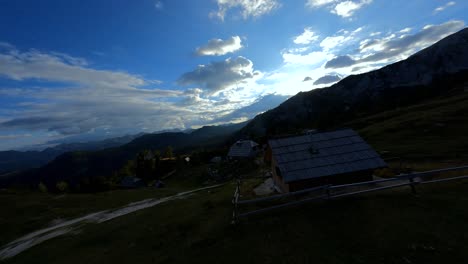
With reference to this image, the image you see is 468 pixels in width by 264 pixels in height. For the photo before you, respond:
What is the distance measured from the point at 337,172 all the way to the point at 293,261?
11759 millimetres

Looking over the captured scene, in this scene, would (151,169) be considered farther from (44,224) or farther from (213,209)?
(213,209)

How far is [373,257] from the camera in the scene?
9.51 meters

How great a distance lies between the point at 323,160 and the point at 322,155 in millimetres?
692

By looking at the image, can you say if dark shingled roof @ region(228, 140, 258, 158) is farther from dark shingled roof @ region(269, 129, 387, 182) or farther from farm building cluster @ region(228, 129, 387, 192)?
dark shingled roof @ region(269, 129, 387, 182)

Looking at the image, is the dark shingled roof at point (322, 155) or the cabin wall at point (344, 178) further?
the cabin wall at point (344, 178)

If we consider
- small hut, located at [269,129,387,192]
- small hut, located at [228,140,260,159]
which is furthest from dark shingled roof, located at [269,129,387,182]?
small hut, located at [228,140,260,159]

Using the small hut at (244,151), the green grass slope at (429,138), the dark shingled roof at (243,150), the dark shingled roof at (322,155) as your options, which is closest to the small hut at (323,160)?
the dark shingled roof at (322,155)

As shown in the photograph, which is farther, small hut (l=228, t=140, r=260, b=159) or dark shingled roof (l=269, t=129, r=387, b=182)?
small hut (l=228, t=140, r=260, b=159)

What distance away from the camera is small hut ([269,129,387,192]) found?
19734 millimetres

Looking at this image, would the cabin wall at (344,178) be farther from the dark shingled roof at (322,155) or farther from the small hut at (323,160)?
the dark shingled roof at (322,155)

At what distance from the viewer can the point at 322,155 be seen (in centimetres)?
2111

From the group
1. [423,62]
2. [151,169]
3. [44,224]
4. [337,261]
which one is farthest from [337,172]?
[423,62]

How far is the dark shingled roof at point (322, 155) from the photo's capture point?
1973 cm

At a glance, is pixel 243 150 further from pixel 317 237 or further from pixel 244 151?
pixel 317 237
